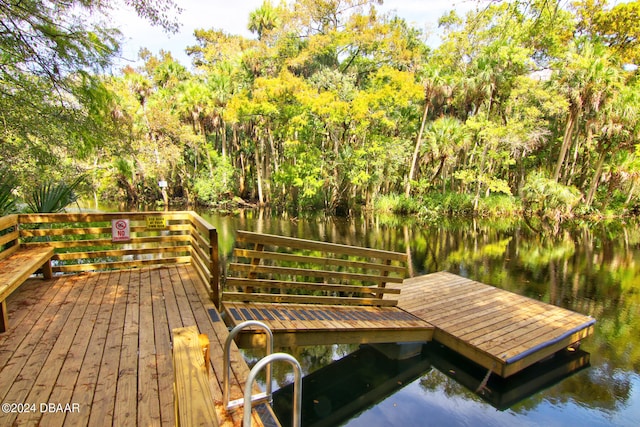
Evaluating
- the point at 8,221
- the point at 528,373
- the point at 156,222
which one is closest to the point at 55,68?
the point at 8,221

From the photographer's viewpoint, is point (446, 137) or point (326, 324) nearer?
point (326, 324)

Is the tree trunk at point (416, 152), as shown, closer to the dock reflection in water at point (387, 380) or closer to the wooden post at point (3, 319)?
the dock reflection in water at point (387, 380)

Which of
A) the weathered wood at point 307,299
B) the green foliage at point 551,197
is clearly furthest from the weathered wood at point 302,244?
the green foliage at point 551,197

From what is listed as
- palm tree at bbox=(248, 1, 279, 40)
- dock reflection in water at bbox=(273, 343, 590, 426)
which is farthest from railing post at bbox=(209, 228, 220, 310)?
palm tree at bbox=(248, 1, 279, 40)

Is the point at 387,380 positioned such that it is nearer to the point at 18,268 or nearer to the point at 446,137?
the point at 18,268

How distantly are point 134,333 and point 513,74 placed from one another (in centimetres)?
2529

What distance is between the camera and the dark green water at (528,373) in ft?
14.8

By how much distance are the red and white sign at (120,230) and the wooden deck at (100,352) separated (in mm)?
640

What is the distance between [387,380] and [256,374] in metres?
4.17

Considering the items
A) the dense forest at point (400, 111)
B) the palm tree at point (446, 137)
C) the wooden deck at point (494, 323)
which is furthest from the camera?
the palm tree at point (446, 137)

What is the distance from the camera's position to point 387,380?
17.2 feet

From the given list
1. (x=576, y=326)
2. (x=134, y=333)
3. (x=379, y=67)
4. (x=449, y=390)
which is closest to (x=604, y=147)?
(x=379, y=67)

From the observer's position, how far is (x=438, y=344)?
19.9 ft

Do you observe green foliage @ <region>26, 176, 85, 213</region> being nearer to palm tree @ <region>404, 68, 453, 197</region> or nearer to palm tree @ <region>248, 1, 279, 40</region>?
palm tree @ <region>404, 68, 453, 197</region>
